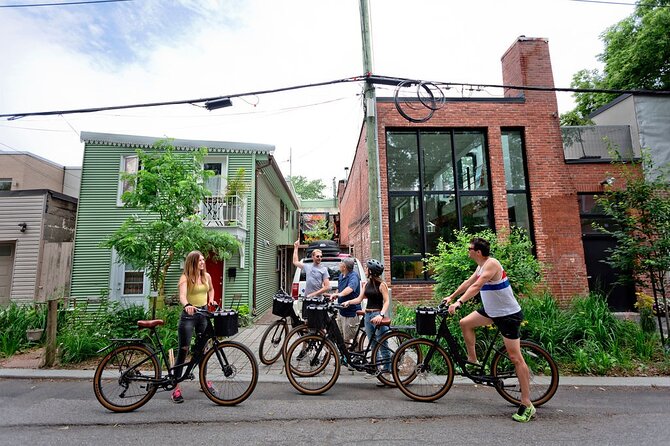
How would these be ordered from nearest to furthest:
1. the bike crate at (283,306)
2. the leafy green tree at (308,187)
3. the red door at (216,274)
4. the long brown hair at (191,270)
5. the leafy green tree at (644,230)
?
the long brown hair at (191,270) < the bike crate at (283,306) < the leafy green tree at (644,230) < the red door at (216,274) < the leafy green tree at (308,187)

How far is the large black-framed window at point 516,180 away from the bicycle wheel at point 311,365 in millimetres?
7602

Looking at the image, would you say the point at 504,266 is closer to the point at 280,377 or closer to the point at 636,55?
the point at 280,377

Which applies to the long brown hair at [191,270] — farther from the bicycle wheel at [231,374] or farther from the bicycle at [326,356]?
the bicycle at [326,356]

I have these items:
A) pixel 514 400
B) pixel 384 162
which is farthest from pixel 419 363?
pixel 384 162

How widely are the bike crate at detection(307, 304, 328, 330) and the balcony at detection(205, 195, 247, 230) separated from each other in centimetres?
657

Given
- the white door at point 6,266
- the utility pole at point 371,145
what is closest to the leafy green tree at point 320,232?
the white door at point 6,266

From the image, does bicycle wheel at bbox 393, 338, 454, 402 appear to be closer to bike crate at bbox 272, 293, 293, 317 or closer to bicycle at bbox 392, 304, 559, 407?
bicycle at bbox 392, 304, 559, 407

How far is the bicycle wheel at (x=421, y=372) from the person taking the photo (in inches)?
165

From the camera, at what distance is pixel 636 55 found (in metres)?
13.9

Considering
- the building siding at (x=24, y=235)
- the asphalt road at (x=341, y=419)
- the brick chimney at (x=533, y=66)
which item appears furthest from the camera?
the building siding at (x=24, y=235)

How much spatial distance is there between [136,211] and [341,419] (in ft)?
35.0

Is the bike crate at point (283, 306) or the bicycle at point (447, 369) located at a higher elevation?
the bike crate at point (283, 306)

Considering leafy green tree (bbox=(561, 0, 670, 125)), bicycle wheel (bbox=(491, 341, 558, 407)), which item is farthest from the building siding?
leafy green tree (bbox=(561, 0, 670, 125))

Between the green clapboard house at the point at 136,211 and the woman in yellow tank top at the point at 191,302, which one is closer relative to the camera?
the woman in yellow tank top at the point at 191,302
